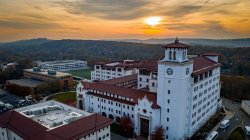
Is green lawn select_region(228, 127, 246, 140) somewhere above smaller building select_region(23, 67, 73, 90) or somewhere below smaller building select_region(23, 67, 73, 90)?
below

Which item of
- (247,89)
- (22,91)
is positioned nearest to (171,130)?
(247,89)

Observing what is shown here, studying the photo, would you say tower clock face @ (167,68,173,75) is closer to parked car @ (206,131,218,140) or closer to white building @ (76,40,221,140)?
white building @ (76,40,221,140)

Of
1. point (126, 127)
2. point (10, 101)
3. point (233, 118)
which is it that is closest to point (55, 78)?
point (10, 101)

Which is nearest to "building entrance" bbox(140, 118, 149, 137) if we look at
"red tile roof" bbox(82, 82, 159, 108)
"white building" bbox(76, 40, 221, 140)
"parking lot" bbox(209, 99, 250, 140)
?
"white building" bbox(76, 40, 221, 140)

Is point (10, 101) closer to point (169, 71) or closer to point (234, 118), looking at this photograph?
point (169, 71)

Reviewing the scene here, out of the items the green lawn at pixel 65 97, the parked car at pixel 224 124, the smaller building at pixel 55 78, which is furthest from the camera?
the smaller building at pixel 55 78

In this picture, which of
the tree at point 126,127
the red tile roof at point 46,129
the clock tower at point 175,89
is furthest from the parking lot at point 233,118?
the red tile roof at point 46,129

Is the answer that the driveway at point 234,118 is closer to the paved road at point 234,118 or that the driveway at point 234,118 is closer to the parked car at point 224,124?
the paved road at point 234,118

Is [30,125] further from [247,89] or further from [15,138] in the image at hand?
[247,89]
